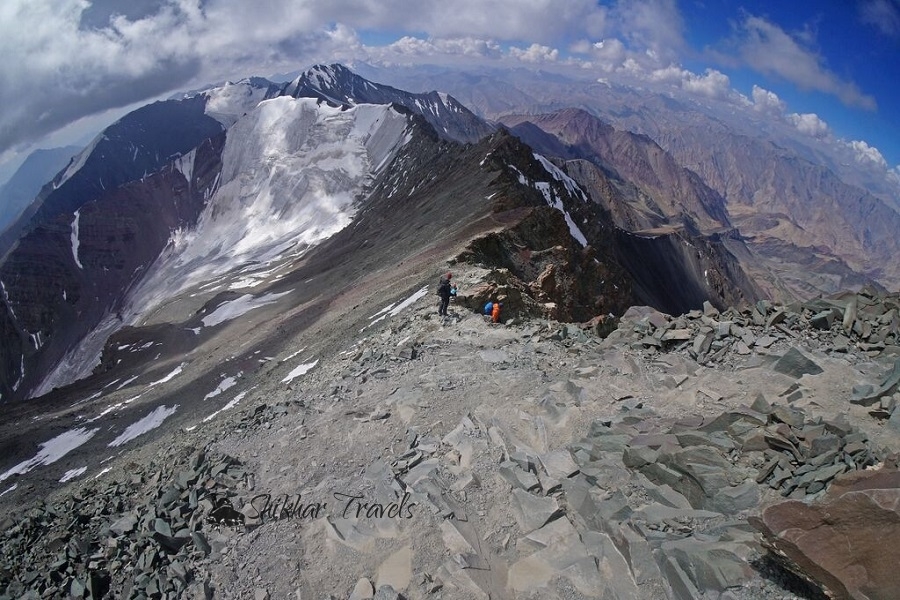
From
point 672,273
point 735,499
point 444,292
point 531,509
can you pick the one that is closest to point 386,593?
point 531,509

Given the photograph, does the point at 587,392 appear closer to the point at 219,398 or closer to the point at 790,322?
the point at 790,322

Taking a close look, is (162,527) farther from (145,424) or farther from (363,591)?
(145,424)

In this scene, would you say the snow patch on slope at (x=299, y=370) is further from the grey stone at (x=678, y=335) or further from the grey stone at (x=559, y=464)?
the grey stone at (x=559, y=464)

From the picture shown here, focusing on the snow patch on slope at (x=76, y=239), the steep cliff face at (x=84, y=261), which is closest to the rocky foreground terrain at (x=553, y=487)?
the steep cliff face at (x=84, y=261)

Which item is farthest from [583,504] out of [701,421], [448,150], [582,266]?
[448,150]

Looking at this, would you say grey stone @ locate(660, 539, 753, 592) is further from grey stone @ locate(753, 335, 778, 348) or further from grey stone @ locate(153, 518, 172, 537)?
grey stone @ locate(153, 518, 172, 537)

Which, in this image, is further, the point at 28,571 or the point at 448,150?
the point at 448,150
